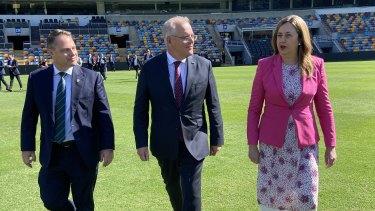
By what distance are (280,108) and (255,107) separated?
229 millimetres

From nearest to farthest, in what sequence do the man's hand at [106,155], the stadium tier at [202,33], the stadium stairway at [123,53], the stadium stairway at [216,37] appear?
the man's hand at [106,155]
the stadium stairway at [123,53]
the stadium tier at [202,33]
the stadium stairway at [216,37]

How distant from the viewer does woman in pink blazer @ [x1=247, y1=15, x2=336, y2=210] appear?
3086 mm

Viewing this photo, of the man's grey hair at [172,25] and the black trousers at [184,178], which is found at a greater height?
the man's grey hair at [172,25]

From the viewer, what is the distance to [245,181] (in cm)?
529

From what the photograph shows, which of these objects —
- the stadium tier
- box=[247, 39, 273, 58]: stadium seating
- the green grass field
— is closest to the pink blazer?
the green grass field

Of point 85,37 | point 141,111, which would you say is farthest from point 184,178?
point 85,37

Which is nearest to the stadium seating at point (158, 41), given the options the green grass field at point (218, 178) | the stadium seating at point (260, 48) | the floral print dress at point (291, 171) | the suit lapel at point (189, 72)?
the stadium seating at point (260, 48)

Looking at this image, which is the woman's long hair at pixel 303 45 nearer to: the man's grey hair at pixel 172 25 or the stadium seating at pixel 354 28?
the man's grey hair at pixel 172 25

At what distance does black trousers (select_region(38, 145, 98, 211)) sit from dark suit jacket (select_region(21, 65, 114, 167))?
2.9 inches

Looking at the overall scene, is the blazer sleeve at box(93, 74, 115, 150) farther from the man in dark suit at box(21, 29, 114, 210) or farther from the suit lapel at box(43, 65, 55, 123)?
the suit lapel at box(43, 65, 55, 123)

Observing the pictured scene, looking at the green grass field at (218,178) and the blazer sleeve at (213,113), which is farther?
the green grass field at (218,178)

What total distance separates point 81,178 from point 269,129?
1.71m

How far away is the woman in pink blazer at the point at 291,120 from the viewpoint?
121 inches

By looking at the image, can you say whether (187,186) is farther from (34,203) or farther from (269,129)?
(34,203)
